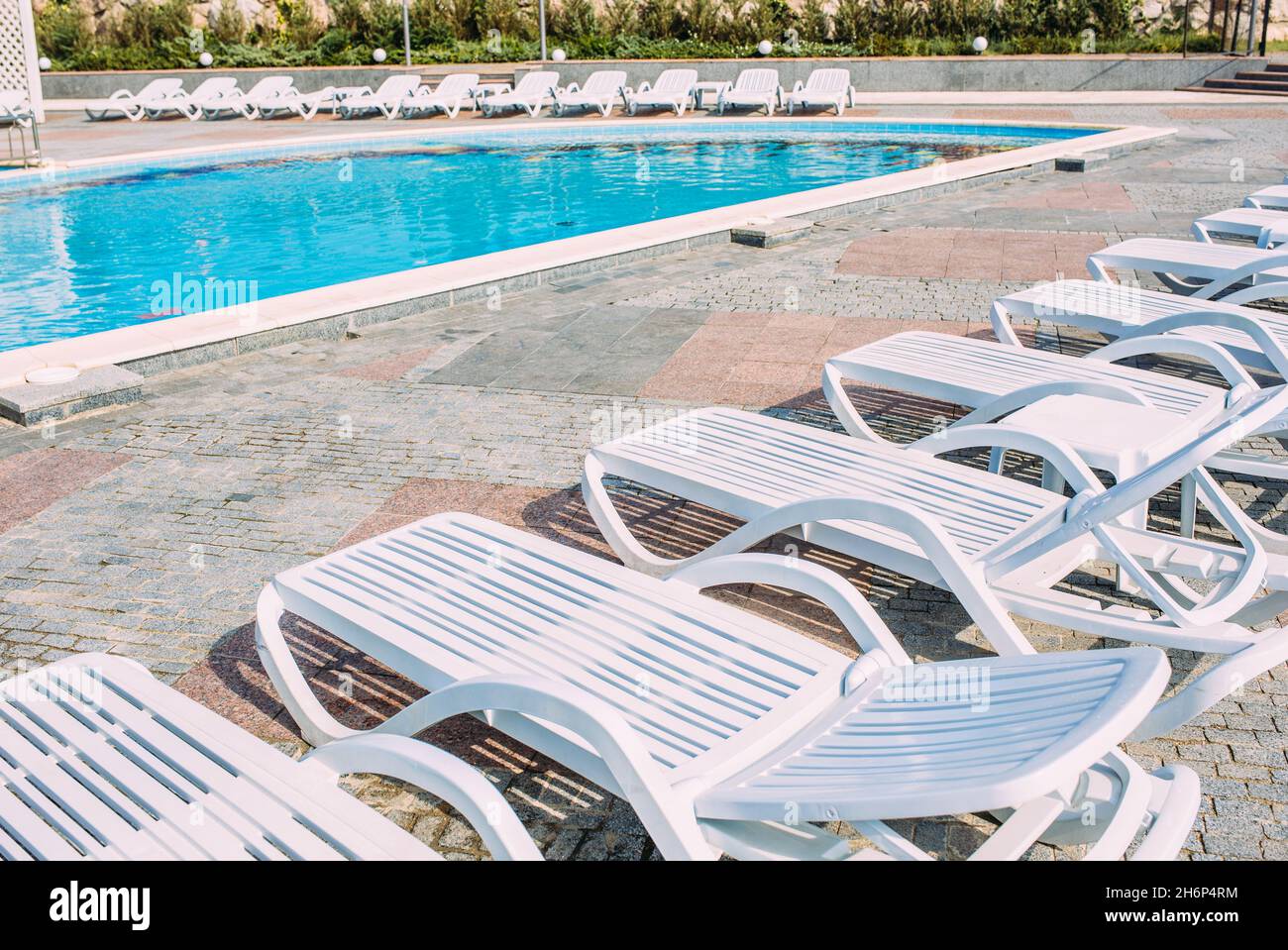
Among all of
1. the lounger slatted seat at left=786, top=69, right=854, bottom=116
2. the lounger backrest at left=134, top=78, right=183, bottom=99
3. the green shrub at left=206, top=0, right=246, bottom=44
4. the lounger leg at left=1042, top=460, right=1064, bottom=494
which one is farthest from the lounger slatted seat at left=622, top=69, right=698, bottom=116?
the lounger leg at left=1042, top=460, right=1064, bottom=494

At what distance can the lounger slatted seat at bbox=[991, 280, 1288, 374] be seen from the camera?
5367mm

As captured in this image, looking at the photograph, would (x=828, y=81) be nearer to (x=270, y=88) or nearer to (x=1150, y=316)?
(x=270, y=88)

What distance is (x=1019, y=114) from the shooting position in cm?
2045

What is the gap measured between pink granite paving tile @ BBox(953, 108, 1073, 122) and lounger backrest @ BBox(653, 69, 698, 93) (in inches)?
199

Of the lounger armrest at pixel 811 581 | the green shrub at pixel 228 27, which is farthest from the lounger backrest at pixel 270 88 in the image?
the lounger armrest at pixel 811 581

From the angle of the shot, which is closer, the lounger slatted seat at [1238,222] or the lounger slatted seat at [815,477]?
the lounger slatted seat at [815,477]

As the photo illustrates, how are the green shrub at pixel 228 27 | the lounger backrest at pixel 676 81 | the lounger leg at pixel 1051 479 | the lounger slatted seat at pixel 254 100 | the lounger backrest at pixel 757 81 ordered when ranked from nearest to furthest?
the lounger leg at pixel 1051 479 → the lounger backrest at pixel 757 81 → the lounger backrest at pixel 676 81 → the lounger slatted seat at pixel 254 100 → the green shrub at pixel 228 27

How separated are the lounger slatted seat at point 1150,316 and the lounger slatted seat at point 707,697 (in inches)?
122

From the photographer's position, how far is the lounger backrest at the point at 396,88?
78.5 feet

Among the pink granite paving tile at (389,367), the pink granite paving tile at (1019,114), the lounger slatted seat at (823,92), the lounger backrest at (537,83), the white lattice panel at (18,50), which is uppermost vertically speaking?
the white lattice panel at (18,50)

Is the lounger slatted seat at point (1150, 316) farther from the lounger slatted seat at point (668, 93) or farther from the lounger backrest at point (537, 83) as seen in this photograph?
the lounger backrest at point (537, 83)

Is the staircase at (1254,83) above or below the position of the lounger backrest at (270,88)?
below

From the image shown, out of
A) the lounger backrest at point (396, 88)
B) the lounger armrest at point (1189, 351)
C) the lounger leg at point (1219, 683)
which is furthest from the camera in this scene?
the lounger backrest at point (396, 88)
